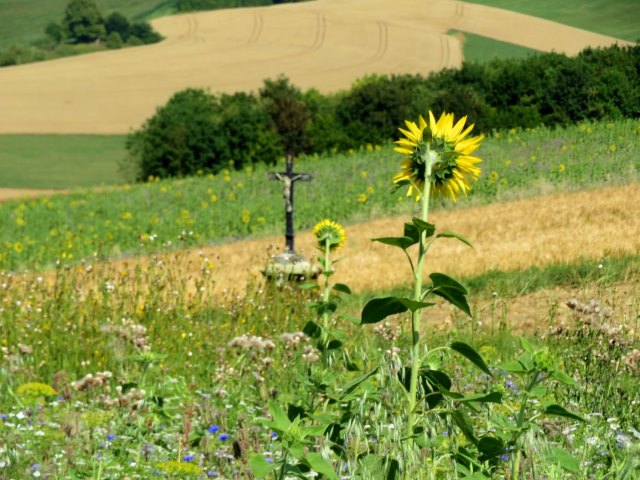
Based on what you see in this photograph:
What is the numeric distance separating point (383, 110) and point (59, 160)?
1878cm

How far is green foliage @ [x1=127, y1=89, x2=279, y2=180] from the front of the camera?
31641mm

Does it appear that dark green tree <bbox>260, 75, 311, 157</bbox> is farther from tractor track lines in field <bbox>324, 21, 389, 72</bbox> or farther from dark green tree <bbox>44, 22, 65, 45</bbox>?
dark green tree <bbox>44, 22, 65, 45</bbox>

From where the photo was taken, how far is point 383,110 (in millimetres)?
33500

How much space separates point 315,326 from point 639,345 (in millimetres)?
2176

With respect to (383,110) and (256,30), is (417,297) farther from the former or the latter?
(256,30)

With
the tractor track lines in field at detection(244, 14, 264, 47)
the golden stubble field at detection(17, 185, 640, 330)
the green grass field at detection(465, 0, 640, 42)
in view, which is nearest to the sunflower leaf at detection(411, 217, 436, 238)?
the golden stubble field at detection(17, 185, 640, 330)

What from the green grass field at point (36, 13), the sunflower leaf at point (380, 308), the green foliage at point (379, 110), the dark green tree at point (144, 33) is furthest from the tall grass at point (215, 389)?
the green grass field at point (36, 13)

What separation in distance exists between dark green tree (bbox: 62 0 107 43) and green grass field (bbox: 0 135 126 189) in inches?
1283

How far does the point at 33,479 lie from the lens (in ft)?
15.7

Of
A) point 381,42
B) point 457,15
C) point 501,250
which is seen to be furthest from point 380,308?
point 457,15

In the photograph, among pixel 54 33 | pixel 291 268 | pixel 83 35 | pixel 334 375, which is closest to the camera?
pixel 334 375

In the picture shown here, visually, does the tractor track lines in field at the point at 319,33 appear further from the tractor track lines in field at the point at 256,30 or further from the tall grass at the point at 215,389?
the tall grass at the point at 215,389

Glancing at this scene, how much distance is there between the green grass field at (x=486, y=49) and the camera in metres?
53.4

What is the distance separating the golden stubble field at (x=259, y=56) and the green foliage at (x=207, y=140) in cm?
1814
